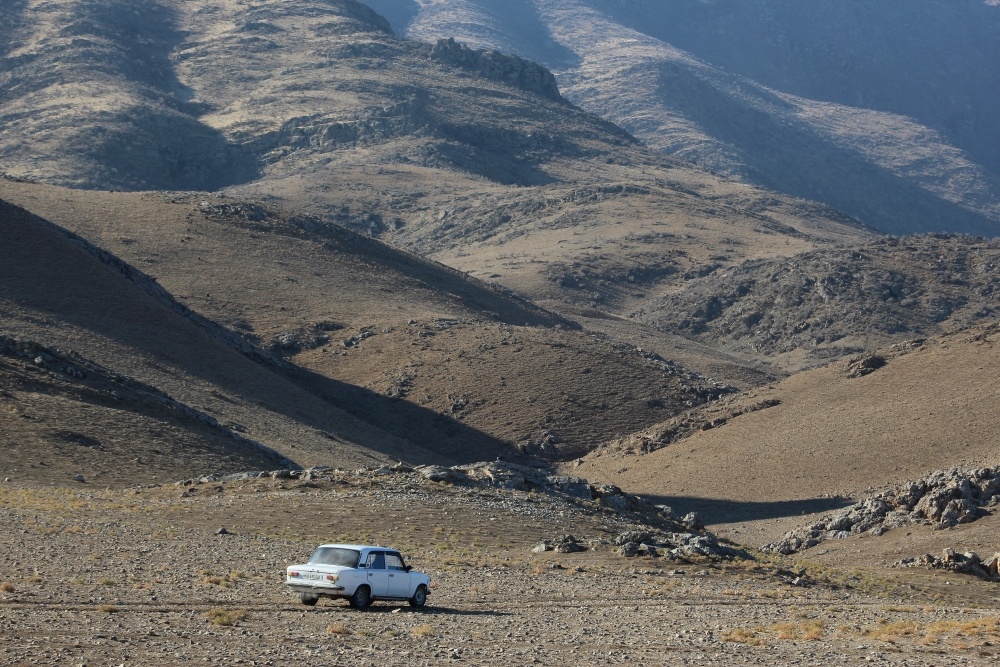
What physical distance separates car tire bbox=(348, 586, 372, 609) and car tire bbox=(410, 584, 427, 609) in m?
0.86

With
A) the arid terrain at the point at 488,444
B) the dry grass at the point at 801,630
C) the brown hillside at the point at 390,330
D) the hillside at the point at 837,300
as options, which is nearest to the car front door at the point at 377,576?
the arid terrain at the point at 488,444

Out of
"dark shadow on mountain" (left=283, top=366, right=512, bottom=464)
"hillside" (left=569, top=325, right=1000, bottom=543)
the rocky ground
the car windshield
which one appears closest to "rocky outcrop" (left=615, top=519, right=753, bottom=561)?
the rocky ground

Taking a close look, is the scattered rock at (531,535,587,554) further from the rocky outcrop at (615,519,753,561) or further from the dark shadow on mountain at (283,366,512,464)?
the dark shadow on mountain at (283,366,512,464)

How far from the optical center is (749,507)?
176ft

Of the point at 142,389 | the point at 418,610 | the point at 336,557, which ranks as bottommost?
the point at 142,389

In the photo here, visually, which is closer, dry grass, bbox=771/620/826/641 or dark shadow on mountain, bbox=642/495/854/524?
dry grass, bbox=771/620/826/641

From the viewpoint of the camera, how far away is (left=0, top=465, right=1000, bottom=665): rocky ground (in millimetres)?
19859

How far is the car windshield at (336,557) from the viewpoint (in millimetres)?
23312

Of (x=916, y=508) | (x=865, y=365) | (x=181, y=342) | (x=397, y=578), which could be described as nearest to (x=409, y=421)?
(x=181, y=342)

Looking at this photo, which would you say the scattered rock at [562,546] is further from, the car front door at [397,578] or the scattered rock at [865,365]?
the scattered rock at [865,365]

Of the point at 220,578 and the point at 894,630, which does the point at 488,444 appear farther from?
the point at 894,630

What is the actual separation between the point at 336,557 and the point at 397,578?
1.03 meters

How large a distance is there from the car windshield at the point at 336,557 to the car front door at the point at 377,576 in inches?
9.6

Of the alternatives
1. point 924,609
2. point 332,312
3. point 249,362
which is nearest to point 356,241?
point 332,312
